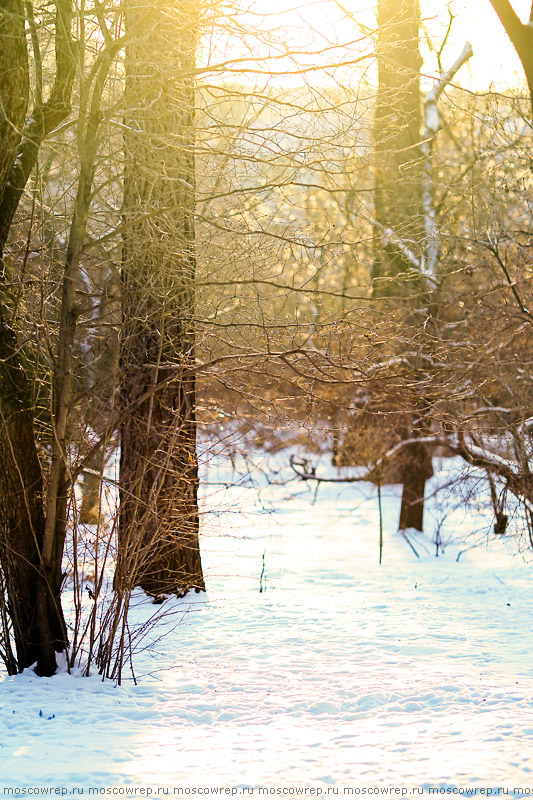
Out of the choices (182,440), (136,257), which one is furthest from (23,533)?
(182,440)

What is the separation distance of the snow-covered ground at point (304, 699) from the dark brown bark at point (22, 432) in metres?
0.34

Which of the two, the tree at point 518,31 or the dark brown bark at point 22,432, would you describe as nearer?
the dark brown bark at point 22,432

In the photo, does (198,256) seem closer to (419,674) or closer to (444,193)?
(419,674)

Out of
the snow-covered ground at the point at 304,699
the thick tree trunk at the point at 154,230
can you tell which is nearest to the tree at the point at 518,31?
the thick tree trunk at the point at 154,230

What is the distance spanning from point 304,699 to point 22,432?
7.94 ft

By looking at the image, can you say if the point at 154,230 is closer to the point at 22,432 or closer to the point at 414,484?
the point at 22,432

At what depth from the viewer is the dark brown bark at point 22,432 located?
5.25 m

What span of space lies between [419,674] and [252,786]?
211cm

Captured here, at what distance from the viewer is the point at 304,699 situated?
17.1 feet

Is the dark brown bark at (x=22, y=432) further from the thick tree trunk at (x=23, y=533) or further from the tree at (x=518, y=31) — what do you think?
the tree at (x=518, y=31)

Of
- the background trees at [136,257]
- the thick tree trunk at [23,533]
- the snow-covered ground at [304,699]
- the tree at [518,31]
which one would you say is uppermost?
the tree at [518,31]

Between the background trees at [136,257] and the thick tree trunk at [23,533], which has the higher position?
the background trees at [136,257]

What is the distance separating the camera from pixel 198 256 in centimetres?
627

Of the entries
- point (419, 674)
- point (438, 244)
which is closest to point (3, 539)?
point (419, 674)
